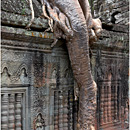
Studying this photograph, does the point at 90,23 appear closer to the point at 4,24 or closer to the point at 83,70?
the point at 83,70

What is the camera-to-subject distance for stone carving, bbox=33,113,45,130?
2.93m

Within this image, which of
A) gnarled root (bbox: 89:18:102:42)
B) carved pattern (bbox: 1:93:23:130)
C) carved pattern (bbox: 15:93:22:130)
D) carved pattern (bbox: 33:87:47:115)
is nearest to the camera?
carved pattern (bbox: 1:93:23:130)

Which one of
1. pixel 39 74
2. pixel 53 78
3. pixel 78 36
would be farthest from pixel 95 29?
pixel 39 74

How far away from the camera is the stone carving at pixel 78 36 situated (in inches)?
116

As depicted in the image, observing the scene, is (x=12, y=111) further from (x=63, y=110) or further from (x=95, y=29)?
(x=95, y=29)

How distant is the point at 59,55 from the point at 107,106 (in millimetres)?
1700

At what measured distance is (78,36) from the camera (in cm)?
299

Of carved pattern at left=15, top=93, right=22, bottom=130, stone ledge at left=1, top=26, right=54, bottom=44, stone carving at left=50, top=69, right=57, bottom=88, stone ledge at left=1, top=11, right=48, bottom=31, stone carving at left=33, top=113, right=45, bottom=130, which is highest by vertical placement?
stone ledge at left=1, top=11, right=48, bottom=31

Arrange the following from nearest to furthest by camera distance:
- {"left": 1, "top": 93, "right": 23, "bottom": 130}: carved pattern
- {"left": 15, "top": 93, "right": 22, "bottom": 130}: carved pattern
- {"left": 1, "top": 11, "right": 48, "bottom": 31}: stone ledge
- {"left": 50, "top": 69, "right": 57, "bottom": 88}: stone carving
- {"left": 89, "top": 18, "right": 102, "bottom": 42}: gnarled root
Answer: {"left": 1, "top": 11, "right": 48, "bottom": 31}: stone ledge, {"left": 1, "top": 93, "right": 23, "bottom": 130}: carved pattern, {"left": 15, "top": 93, "right": 22, "bottom": 130}: carved pattern, {"left": 50, "top": 69, "right": 57, "bottom": 88}: stone carving, {"left": 89, "top": 18, "right": 102, "bottom": 42}: gnarled root

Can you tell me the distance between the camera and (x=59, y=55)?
3.22 metres

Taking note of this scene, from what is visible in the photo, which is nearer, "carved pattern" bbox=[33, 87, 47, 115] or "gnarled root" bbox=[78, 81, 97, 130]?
"carved pattern" bbox=[33, 87, 47, 115]

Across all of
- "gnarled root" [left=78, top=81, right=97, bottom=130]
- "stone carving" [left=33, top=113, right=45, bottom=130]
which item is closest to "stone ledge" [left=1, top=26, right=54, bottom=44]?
"gnarled root" [left=78, top=81, right=97, bottom=130]

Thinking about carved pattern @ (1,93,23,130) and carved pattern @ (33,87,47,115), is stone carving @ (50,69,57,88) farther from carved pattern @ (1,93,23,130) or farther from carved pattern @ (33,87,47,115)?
carved pattern @ (1,93,23,130)

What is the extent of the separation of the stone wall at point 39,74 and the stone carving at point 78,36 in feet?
0.61
